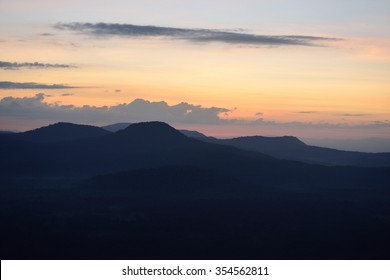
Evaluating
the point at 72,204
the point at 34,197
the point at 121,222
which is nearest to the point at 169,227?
the point at 121,222

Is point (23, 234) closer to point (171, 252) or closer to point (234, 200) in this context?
point (171, 252)

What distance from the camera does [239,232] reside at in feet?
424

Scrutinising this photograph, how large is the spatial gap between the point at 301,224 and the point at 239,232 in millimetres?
20567

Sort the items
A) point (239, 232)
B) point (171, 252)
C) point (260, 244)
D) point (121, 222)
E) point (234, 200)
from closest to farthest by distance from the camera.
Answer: point (171, 252), point (260, 244), point (239, 232), point (121, 222), point (234, 200)

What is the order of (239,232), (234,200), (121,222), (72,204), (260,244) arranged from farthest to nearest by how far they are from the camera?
1. (234,200)
2. (72,204)
3. (121,222)
4. (239,232)
5. (260,244)

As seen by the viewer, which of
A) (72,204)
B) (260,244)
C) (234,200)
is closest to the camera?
(260,244)

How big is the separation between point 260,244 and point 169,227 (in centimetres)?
2530

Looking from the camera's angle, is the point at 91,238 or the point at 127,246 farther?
the point at 91,238

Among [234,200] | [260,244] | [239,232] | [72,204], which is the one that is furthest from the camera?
[234,200]

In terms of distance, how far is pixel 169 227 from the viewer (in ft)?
435

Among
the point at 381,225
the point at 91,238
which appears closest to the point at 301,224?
the point at 381,225

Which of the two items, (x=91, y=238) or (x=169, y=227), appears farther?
(x=169, y=227)

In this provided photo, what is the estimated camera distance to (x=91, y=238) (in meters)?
119

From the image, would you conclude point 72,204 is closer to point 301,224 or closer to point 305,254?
point 301,224
